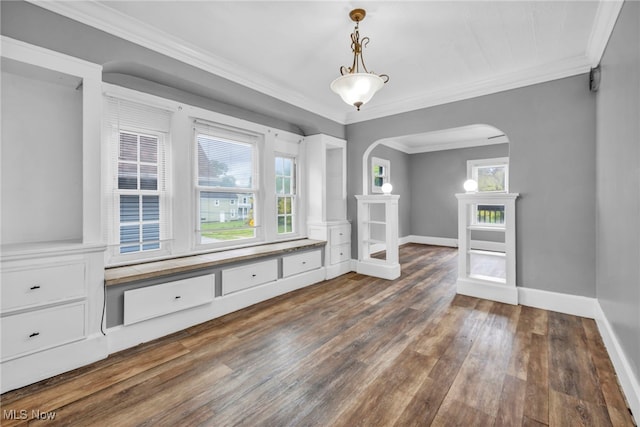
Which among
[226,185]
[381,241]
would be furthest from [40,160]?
[381,241]

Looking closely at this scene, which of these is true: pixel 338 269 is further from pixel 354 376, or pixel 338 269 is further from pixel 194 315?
pixel 354 376

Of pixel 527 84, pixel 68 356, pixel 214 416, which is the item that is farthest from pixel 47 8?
pixel 527 84

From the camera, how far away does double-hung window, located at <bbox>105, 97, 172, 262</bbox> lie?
267cm

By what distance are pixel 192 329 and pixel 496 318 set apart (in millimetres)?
3162

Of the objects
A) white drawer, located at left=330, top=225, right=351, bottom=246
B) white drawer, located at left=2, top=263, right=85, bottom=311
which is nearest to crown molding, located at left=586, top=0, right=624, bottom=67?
white drawer, located at left=330, top=225, right=351, bottom=246

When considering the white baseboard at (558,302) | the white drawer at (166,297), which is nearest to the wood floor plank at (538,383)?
the white baseboard at (558,302)

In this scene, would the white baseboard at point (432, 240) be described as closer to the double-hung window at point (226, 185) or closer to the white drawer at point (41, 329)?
the double-hung window at point (226, 185)

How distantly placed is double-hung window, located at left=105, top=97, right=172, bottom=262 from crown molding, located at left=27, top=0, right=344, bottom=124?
1.98ft

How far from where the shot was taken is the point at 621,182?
6.59 feet

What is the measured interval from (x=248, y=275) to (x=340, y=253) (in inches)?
72.4

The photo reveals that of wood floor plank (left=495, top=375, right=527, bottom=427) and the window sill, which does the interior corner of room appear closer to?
the window sill

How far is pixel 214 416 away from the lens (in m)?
1.64

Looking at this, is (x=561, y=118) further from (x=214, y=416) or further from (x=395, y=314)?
(x=214, y=416)
